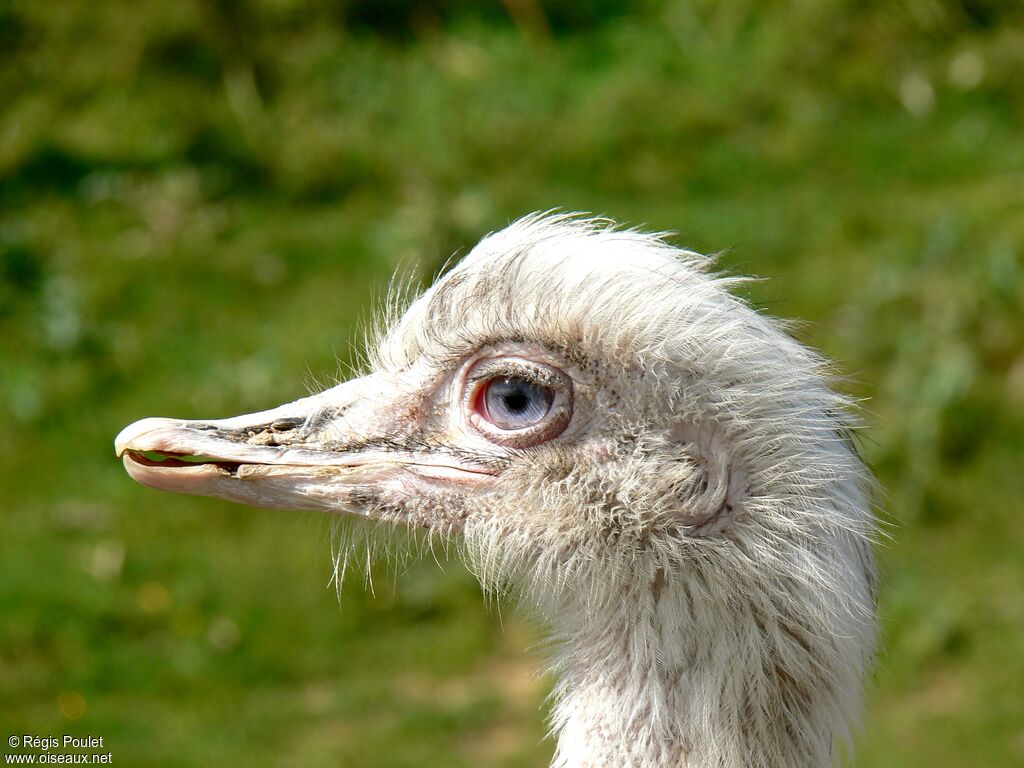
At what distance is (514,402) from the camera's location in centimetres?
247

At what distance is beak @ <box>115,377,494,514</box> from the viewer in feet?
8.28

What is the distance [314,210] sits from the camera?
704 centimetres

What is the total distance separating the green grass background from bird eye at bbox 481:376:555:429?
6.41ft

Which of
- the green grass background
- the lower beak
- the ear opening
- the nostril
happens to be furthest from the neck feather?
the green grass background

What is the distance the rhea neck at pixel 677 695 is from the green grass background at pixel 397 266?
185 cm

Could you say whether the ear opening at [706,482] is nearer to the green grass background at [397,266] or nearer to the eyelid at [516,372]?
the eyelid at [516,372]

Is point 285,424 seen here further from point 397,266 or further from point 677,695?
point 397,266

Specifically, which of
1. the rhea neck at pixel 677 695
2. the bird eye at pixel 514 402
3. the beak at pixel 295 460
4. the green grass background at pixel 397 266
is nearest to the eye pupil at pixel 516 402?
the bird eye at pixel 514 402

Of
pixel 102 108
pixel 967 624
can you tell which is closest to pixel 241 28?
pixel 102 108

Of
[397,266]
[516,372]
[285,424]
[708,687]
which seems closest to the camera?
[708,687]

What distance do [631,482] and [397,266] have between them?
1.52 meters

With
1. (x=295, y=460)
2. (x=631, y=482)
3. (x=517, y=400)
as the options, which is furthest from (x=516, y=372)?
(x=295, y=460)

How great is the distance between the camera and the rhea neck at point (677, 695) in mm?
2287

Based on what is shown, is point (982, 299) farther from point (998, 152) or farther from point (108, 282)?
point (108, 282)
